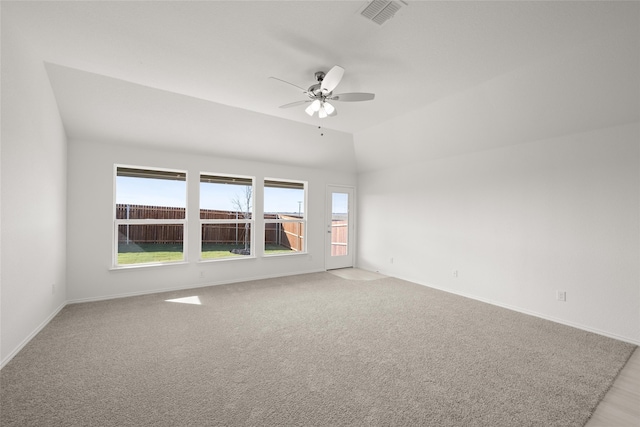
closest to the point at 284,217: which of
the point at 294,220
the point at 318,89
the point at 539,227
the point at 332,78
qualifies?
the point at 294,220

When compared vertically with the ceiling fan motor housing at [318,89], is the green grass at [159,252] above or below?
below

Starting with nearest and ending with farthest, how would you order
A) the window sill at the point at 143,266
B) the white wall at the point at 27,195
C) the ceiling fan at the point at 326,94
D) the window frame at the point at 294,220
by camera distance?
the white wall at the point at 27,195 < the ceiling fan at the point at 326,94 < the window sill at the point at 143,266 < the window frame at the point at 294,220

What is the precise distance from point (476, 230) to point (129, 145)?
5.57 meters

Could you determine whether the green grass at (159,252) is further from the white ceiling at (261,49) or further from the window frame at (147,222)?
the white ceiling at (261,49)

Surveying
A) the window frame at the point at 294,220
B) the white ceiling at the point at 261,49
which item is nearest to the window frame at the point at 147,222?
the white ceiling at the point at 261,49

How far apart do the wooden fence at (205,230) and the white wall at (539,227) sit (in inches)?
93.7

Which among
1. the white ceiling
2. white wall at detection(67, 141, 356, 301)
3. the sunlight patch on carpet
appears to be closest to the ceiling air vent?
the white ceiling

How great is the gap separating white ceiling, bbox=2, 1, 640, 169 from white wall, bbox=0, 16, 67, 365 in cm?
25

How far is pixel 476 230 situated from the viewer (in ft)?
14.6

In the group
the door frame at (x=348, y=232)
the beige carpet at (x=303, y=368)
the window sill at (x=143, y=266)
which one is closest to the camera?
the beige carpet at (x=303, y=368)

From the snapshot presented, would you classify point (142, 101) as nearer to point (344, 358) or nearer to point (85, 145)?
point (85, 145)

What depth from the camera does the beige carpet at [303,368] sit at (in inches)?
72.2

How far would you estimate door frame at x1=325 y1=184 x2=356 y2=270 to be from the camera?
20.9 ft

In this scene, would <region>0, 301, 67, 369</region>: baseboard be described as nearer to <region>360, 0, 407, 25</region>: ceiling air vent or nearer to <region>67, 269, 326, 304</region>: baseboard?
<region>67, 269, 326, 304</region>: baseboard
